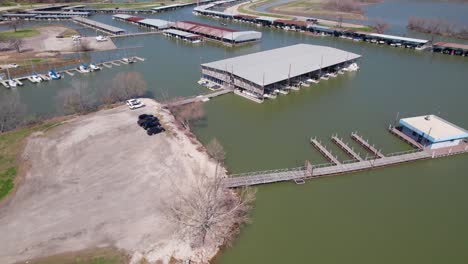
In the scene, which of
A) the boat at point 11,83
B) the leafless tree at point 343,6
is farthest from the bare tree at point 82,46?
the leafless tree at point 343,6

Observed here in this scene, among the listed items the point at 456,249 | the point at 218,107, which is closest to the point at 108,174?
the point at 218,107

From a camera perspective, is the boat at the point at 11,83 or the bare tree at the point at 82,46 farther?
the bare tree at the point at 82,46

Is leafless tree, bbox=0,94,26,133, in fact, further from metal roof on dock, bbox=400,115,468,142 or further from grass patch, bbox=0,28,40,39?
grass patch, bbox=0,28,40,39

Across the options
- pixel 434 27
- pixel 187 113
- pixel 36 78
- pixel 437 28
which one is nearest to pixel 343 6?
pixel 434 27

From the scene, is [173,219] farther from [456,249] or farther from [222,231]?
[456,249]

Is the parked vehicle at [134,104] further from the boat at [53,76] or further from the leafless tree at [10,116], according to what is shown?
the boat at [53,76]
